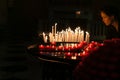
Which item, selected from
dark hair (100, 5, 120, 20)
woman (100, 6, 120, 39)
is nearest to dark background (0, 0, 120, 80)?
woman (100, 6, 120, 39)

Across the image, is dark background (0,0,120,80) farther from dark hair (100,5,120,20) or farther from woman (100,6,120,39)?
dark hair (100,5,120,20)

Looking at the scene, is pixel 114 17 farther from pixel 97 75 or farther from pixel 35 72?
pixel 35 72

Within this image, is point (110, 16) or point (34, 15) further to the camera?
point (34, 15)

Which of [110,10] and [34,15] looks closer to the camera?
[110,10]

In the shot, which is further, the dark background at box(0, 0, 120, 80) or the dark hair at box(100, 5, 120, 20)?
the dark background at box(0, 0, 120, 80)

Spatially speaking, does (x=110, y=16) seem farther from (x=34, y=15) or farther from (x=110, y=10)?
(x=34, y=15)

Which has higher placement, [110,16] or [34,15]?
[34,15]

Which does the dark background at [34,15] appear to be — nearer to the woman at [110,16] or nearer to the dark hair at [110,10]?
the woman at [110,16]

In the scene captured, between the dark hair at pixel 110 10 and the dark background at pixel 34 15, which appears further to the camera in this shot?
the dark background at pixel 34 15

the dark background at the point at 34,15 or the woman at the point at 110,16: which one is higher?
the dark background at the point at 34,15

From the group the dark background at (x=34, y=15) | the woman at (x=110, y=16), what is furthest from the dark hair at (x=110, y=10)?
the dark background at (x=34, y=15)

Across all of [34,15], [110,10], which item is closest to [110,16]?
[110,10]

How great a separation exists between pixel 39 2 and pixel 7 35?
83.4 inches

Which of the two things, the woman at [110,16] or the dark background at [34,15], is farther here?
the dark background at [34,15]
